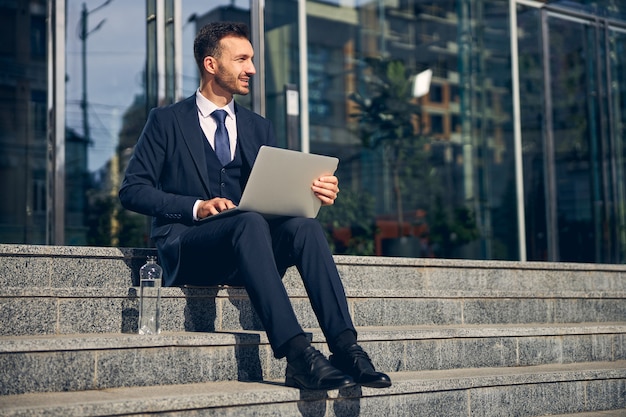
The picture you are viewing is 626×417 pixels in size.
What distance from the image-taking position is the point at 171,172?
159 inches

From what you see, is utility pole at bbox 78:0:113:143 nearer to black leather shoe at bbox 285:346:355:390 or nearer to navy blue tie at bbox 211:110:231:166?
navy blue tie at bbox 211:110:231:166

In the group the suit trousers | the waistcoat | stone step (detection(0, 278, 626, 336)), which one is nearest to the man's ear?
the waistcoat

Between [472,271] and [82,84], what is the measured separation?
4.04m

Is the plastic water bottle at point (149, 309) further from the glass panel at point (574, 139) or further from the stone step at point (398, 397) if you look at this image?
the glass panel at point (574, 139)

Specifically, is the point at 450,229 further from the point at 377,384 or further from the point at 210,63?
the point at 377,384

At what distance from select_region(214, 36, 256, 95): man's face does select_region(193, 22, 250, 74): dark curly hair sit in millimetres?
30

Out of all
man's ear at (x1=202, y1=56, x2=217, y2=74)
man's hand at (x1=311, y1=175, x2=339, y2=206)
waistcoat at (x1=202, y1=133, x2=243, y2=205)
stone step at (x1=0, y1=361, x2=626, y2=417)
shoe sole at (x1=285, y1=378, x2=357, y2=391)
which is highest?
man's ear at (x1=202, y1=56, x2=217, y2=74)

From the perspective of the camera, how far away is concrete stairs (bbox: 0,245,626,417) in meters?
3.16

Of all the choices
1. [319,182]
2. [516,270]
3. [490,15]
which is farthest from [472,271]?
[490,15]

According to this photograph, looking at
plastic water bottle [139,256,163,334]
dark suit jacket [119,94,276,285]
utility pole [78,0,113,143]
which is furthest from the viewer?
utility pole [78,0,113,143]

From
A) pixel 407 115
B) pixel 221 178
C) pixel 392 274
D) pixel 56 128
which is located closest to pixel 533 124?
pixel 407 115

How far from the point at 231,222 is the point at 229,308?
622mm

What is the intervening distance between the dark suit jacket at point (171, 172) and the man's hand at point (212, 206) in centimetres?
5

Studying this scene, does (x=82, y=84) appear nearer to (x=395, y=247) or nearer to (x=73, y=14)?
(x=73, y=14)
